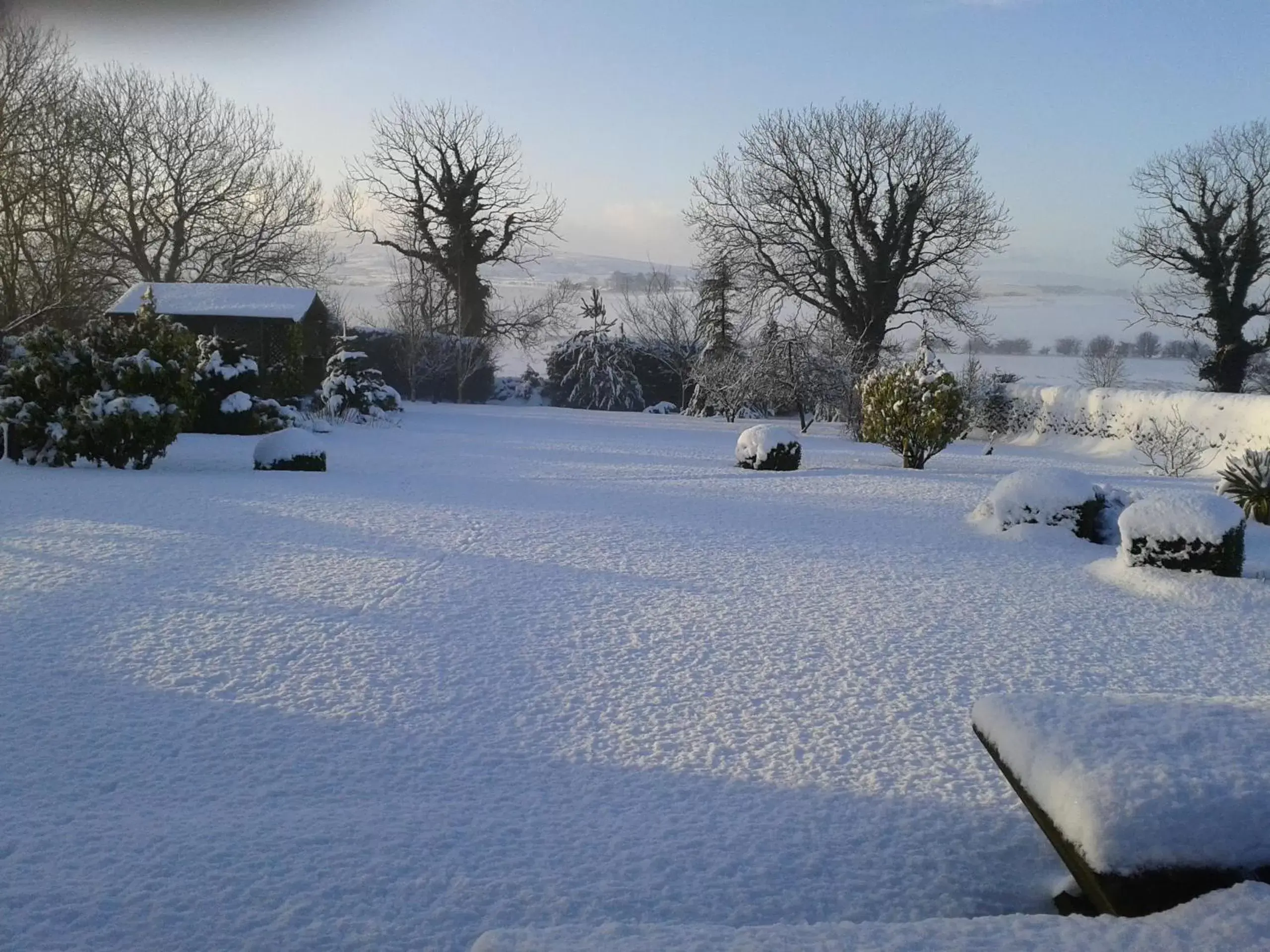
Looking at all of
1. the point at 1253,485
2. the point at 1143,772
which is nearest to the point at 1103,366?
the point at 1253,485

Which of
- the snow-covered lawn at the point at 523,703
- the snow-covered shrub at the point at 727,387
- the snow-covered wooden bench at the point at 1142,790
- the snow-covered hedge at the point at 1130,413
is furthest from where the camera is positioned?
the snow-covered shrub at the point at 727,387

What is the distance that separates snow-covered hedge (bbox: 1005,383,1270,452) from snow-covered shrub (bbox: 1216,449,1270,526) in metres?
9.20

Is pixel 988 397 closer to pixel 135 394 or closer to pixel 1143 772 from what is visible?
pixel 135 394

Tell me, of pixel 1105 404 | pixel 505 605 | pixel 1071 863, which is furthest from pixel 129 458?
pixel 1105 404

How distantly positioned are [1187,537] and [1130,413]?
16.5m

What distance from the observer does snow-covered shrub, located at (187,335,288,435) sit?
728 inches

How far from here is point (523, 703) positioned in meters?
4.86

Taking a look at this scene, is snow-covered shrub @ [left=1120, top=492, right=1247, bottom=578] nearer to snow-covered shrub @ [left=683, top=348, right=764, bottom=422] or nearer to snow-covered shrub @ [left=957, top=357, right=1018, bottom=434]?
snow-covered shrub @ [left=683, top=348, right=764, bottom=422]

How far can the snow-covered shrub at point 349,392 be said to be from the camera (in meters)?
23.1

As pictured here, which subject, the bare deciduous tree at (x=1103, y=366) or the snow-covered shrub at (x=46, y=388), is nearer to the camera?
the snow-covered shrub at (x=46, y=388)

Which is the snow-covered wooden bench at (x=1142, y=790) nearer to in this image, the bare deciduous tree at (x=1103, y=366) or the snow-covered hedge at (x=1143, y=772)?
the snow-covered hedge at (x=1143, y=772)

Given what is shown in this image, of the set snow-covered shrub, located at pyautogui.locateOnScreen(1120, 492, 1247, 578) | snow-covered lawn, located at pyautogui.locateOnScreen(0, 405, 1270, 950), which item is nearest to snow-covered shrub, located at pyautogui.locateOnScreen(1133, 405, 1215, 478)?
snow-covered shrub, located at pyautogui.locateOnScreen(1120, 492, 1247, 578)

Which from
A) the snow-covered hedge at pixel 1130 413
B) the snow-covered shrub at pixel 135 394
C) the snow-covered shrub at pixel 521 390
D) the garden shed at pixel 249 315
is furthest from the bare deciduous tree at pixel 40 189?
the snow-covered hedge at pixel 1130 413

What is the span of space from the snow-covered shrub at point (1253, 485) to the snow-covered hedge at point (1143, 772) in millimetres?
9170
